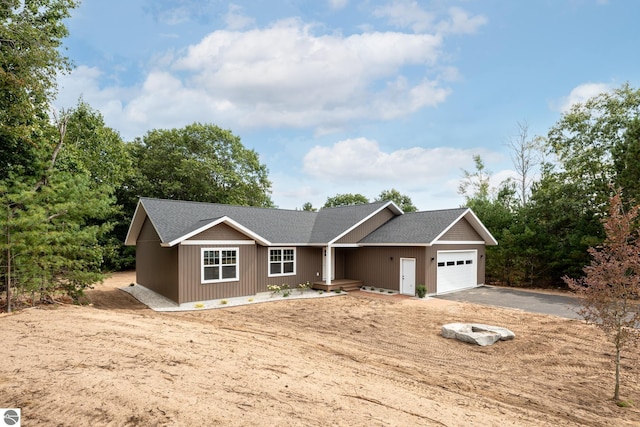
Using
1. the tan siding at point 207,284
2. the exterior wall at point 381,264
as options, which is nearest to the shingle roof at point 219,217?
the tan siding at point 207,284

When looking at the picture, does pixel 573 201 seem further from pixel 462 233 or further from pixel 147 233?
pixel 147 233

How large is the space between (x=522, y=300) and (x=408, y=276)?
4.92 m

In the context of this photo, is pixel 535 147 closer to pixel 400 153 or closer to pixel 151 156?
pixel 400 153

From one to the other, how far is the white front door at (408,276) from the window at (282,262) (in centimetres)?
527

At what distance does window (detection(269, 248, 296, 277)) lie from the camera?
54.6ft

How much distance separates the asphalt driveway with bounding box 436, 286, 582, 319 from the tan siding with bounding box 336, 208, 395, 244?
4.86 metres

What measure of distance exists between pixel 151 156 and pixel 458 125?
89.2ft

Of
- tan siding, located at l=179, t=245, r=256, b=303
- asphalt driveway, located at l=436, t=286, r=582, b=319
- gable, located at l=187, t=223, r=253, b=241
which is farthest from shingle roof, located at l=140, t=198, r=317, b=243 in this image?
asphalt driveway, located at l=436, t=286, r=582, b=319

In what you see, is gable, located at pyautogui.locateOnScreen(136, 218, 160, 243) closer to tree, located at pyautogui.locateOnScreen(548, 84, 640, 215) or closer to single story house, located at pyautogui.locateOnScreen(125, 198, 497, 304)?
single story house, located at pyautogui.locateOnScreen(125, 198, 497, 304)

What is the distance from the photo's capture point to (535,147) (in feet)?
96.6

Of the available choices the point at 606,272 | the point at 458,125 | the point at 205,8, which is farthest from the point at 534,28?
the point at 205,8

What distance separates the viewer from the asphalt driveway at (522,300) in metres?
13.1

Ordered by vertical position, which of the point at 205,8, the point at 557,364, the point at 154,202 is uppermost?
the point at 205,8

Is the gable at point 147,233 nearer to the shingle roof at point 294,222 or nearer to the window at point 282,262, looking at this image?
the shingle roof at point 294,222
